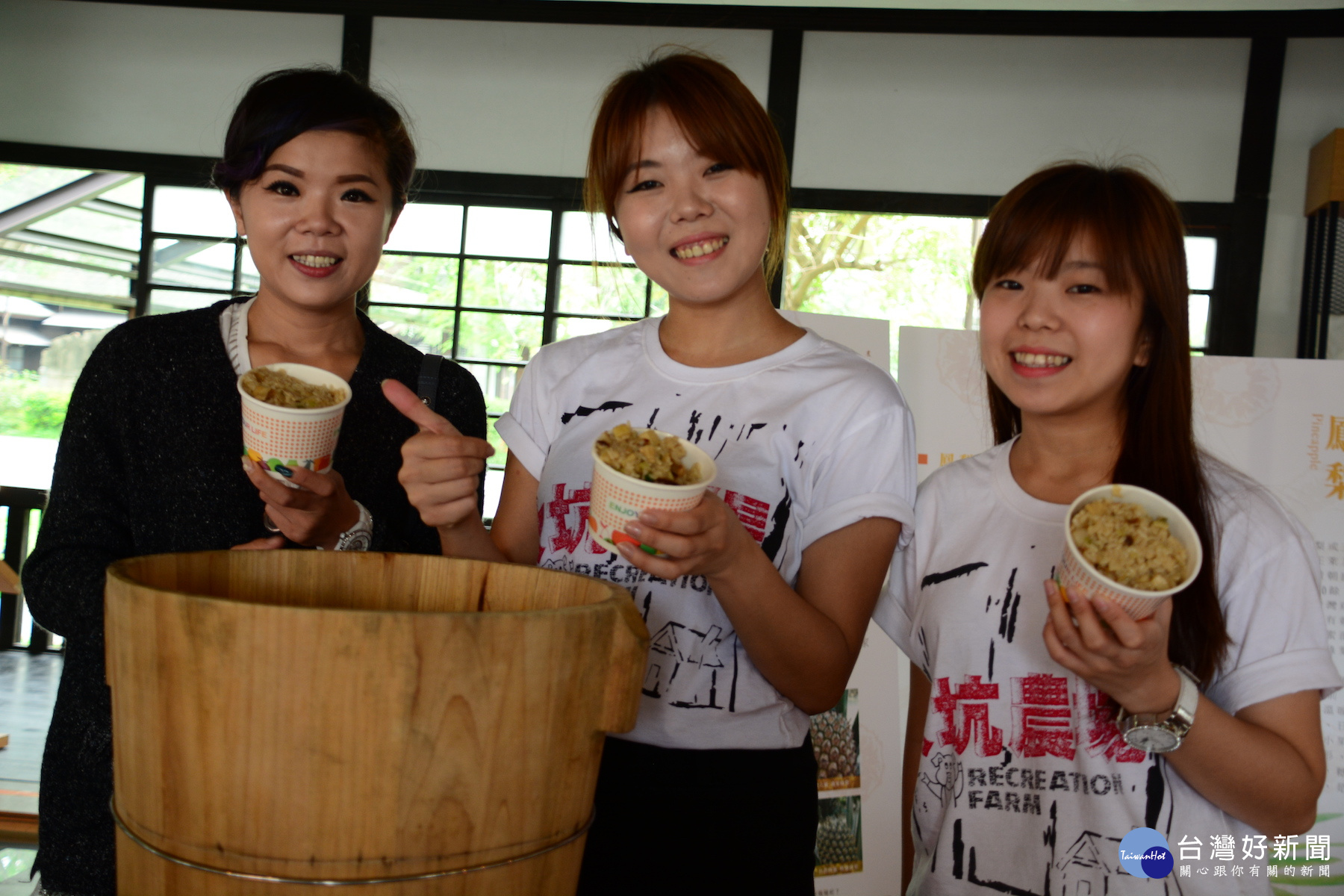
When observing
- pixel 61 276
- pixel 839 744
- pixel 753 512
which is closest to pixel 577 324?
pixel 839 744

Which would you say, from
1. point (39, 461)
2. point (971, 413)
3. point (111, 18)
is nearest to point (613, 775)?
point (971, 413)

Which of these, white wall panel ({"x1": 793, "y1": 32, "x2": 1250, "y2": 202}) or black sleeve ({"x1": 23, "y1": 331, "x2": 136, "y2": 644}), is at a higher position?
white wall panel ({"x1": 793, "y1": 32, "x2": 1250, "y2": 202})

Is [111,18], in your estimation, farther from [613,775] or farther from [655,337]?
[613,775]

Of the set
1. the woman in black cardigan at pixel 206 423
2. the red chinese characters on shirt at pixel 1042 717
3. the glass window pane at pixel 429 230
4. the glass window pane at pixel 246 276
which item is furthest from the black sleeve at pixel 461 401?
the glass window pane at pixel 246 276

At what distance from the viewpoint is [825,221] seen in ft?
16.2

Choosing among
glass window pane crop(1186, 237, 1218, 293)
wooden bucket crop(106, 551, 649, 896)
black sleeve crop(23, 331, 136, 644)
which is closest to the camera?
wooden bucket crop(106, 551, 649, 896)

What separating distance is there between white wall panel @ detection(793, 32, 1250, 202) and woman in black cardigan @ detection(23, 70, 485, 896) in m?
3.23

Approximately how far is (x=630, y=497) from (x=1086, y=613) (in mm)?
499

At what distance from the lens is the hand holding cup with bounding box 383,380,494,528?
1.11 meters

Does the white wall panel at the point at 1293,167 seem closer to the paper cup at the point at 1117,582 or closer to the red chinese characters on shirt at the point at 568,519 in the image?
the paper cup at the point at 1117,582

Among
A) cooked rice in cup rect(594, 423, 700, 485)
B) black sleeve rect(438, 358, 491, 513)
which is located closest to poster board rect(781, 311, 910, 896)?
black sleeve rect(438, 358, 491, 513)

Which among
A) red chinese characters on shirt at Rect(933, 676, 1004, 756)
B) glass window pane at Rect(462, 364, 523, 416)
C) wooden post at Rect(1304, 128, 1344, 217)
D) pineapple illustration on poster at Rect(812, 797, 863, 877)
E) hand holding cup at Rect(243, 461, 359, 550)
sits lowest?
pineapple illustration on poster at Rect(812, 797, 863, 877)

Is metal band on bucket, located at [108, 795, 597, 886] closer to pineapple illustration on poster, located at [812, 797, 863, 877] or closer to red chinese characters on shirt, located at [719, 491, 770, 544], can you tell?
red chinese characters on shirt, located at [719, 491, 770, 544]

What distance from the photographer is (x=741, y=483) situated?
3.73ft
